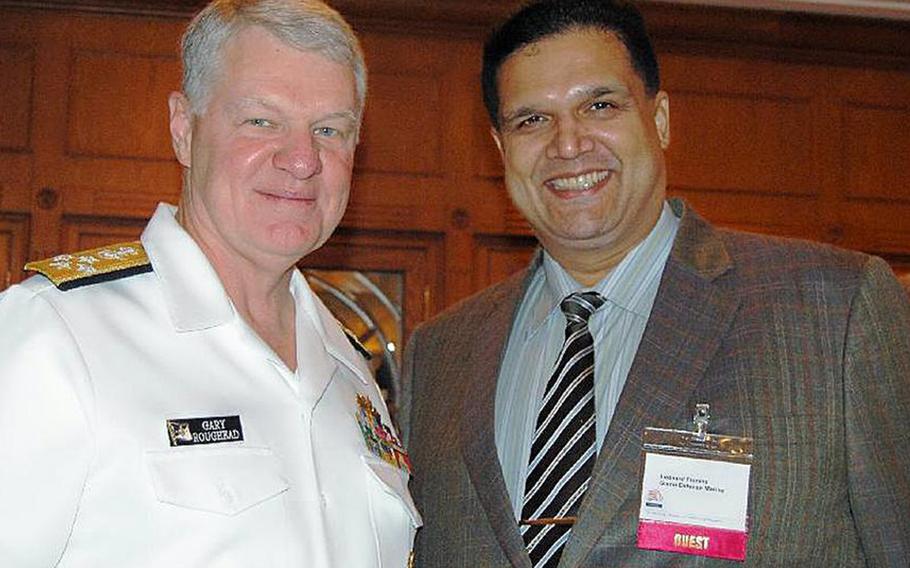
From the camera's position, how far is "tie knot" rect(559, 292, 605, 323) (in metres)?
2.40

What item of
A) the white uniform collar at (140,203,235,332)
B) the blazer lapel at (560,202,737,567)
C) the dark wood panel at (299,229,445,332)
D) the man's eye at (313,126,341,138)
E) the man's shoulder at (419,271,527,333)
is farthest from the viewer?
the dark wood panel at (299,229,445,332)

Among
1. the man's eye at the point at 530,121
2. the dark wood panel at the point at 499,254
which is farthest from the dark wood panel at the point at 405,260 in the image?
the man's eye at the point at 530,121

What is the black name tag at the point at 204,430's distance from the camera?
1777 mm

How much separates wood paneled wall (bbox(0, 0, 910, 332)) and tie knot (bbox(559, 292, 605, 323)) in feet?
9.15

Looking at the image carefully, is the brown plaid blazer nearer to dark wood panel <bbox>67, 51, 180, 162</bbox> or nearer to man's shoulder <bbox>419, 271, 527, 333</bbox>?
man's shoulder <bbox>419, 271, 527, 333</bbox>

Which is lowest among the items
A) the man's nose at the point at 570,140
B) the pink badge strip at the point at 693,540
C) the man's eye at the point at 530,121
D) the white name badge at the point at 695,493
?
the pink badge strip at the point at 693,540

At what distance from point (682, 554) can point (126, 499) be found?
3.02 ft

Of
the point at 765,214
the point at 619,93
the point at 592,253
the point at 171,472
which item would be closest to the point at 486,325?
the point at 592,253

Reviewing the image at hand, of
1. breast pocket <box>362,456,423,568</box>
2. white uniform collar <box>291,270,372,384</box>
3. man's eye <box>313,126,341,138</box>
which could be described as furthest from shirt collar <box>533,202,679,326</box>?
man's eye <box>313,126,341,138</box>

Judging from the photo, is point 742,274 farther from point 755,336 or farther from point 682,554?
point 682,554

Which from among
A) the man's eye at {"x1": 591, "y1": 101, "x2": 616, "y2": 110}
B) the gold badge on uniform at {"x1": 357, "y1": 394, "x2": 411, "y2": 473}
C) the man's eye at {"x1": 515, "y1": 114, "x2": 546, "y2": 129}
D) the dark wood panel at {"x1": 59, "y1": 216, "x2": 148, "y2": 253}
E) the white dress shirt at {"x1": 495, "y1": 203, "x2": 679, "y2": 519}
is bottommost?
the gold badge on uniform at {"x1": 357, "y1": 394, "x2": 411, "y2": 473}

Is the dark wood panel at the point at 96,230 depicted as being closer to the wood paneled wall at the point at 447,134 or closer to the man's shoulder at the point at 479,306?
the wood paneled wall at the point at 447,134

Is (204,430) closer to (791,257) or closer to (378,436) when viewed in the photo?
(378,436)

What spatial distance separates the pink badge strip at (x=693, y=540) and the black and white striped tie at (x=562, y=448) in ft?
0.48
